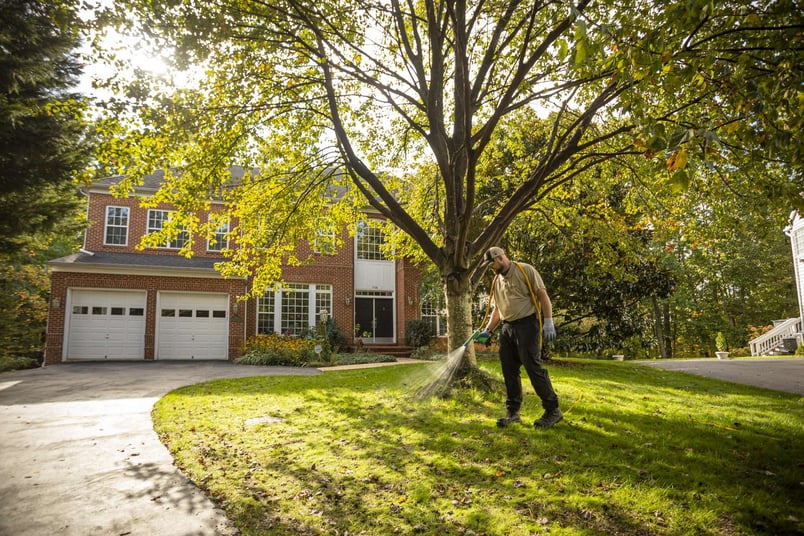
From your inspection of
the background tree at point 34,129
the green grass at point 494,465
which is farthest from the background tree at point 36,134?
the green grass at point 494,465

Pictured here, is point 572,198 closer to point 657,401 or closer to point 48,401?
point 657,401

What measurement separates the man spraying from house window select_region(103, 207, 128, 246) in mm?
18697

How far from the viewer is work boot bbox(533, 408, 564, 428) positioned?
5.16 meters

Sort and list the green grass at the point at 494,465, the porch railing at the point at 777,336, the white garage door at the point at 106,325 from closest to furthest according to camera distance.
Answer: the green grass at the point at 494,465 → the white garage door at the point at 106,325 → the porch railing at the point at 777,336

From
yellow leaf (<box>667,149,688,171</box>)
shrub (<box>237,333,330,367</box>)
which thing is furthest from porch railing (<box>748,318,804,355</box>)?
yellow leaf (<box>667,149,688,171</box>)

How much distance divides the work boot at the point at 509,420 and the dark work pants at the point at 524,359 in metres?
0.05

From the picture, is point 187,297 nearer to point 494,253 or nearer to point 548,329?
point 494,253

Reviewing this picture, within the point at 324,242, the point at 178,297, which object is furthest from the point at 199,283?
the point at 324,242

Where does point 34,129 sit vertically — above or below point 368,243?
above

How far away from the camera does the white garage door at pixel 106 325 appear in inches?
668

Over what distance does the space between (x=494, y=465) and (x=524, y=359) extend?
145 cm

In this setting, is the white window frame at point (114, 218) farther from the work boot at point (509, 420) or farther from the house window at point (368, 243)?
the work boot at point (509, 420)

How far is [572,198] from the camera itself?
10.9m

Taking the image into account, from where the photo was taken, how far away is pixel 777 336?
2270 cm
